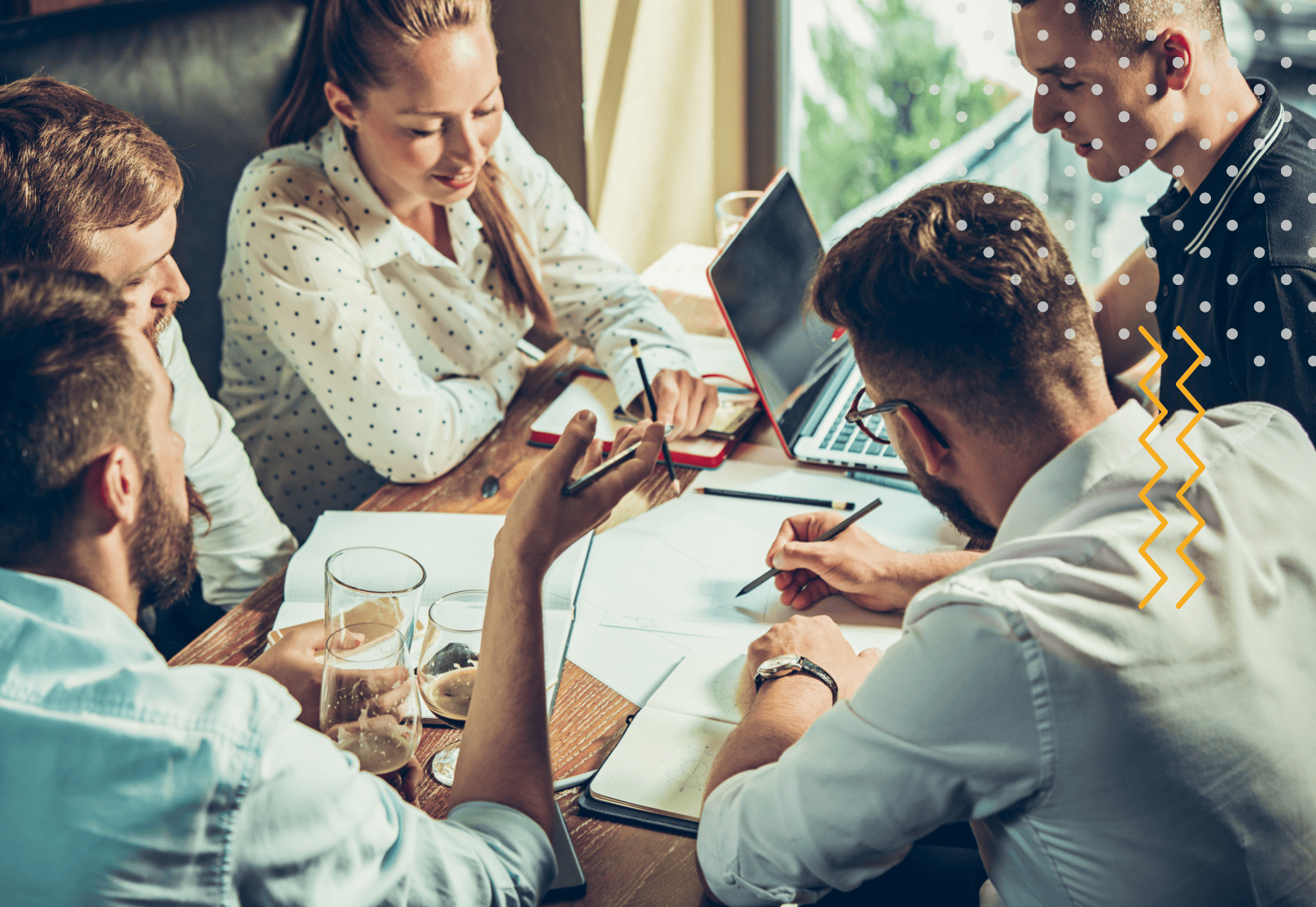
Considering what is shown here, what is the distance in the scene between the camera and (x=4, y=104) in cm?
118

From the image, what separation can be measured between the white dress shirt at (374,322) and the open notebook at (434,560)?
150 millimetres

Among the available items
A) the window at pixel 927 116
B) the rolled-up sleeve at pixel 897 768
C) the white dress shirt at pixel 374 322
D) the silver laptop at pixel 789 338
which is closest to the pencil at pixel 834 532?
the silver laptop at pixel 789 338

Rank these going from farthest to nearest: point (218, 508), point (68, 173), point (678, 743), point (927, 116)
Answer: point (927, 116), point (218, 508), point (68, 173), point (678, 743)

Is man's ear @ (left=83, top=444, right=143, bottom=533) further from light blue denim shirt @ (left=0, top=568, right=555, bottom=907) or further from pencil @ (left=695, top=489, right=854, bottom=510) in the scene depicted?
pencil @ (left=695, top=489, right=854, bottom=510)

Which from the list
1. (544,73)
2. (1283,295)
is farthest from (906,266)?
(544,73)

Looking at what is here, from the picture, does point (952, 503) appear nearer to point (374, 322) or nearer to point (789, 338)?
point (789, 338)

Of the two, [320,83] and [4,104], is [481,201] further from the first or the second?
[4,104]

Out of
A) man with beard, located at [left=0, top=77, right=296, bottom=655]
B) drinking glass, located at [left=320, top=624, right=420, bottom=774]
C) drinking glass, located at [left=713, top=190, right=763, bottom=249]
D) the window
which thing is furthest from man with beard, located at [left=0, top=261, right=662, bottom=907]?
the window

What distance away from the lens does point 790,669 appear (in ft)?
3.39

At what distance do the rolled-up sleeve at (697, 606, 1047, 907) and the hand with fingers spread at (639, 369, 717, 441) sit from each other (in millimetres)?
768

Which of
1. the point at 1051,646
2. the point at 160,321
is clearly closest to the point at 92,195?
the point at 160,321

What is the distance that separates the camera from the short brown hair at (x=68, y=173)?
44.5 inches

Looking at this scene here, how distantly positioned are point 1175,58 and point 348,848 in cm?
133

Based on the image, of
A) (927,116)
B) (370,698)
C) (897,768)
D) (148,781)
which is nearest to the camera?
(148,781)
